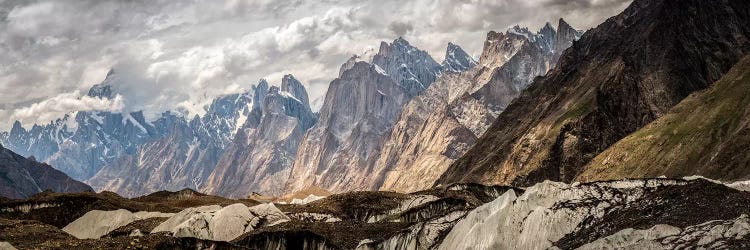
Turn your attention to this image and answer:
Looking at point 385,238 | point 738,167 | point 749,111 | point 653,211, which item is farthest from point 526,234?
point 749,111

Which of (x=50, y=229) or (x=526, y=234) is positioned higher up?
(x=50, y=229)

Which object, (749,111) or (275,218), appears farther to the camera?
(749,111)

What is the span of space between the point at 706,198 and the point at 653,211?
3.45 m

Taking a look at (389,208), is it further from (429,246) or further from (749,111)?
(749,111)

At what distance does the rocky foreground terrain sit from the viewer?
45.4 m

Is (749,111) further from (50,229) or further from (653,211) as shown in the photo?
(50,229)

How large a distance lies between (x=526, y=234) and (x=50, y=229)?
139 feet

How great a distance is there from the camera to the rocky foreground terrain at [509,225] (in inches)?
1789

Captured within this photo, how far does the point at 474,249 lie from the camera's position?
6009 cm

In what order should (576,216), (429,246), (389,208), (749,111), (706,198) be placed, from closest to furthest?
1. (706,198)
2. (576,216)
3. (429,246)
4. (389,208)
5. (749,111)

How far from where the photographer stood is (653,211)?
51219 mm

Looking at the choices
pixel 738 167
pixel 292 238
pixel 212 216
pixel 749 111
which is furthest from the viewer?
pixel 749 111

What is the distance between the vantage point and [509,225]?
59.8 metres

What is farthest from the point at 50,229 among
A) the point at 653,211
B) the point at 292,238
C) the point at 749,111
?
the point at 749,111
